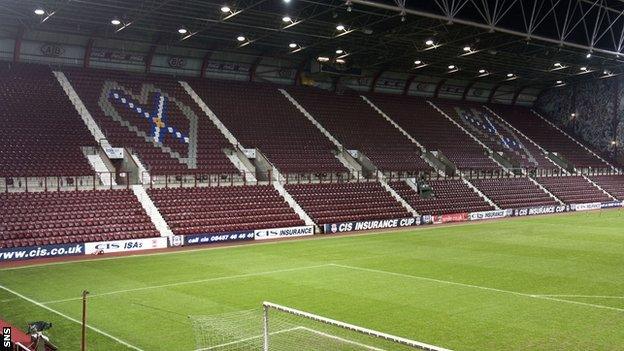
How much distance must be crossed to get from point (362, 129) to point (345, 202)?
41.1ft

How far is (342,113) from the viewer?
50.8 meters

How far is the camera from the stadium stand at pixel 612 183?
5466cm

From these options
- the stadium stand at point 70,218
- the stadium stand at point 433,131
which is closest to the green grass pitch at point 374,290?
the stadium stand at point 70,218

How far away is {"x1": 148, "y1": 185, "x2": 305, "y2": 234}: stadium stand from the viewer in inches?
1219

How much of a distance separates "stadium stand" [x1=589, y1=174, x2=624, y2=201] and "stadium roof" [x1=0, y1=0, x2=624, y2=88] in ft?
40.5

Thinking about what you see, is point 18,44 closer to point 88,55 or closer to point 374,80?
point 88,55

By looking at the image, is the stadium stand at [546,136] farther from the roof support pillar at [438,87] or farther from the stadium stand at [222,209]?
the stadium stand at [222,209]

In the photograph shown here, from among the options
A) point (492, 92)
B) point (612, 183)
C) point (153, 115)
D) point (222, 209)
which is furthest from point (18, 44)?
point (612, 183)

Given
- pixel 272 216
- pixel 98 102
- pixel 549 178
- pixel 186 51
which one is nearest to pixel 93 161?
pixel 98 102

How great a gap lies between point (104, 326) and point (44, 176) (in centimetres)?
1930

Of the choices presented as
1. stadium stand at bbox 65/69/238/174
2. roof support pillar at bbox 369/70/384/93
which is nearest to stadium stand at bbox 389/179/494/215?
stadium stand at bbox 65/69/238/174

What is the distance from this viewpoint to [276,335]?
1232 cm

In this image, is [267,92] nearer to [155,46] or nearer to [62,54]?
[155,46]

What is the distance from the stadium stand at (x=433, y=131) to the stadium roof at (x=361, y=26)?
18.7 ft
